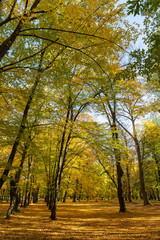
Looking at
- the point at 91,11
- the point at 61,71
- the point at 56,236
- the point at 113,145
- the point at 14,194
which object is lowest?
the point at 56,236

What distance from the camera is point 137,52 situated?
9.86 ft

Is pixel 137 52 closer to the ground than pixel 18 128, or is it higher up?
higher up

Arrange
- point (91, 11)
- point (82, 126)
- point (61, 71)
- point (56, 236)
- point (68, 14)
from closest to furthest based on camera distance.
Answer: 1. point (68, 14)
2. point (91, 11)
3. point (61, 71)
4. point (56, 236)
5. point (82, 126)

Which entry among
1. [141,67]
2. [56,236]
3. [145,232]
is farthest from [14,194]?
[141,67]

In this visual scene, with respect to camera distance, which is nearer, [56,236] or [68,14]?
[68,14]

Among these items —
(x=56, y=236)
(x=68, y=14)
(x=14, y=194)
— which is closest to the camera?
(x=68, y=14)

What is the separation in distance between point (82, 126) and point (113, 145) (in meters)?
1.72

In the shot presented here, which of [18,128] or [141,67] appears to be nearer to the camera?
[141,67]

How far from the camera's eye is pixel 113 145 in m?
7.14

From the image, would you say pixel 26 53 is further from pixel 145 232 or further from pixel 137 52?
pixel 145 232

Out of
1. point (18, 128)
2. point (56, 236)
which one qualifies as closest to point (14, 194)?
point (56, 236)

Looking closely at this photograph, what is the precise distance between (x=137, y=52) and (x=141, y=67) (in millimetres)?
319

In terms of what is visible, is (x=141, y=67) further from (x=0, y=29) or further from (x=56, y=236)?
(x=56, y=236)

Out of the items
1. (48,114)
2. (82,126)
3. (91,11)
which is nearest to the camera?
(91,11)
